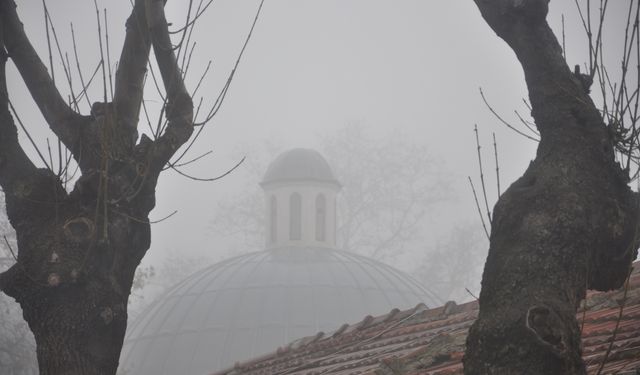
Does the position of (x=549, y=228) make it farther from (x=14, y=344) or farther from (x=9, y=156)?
(x=14, y=344)

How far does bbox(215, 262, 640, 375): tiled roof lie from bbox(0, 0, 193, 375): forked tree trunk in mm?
1823

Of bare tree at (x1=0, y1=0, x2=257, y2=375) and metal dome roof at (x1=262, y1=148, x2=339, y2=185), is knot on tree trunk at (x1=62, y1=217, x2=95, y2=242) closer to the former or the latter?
bare tree at (x1=0, y1=0, x2=257, y2=375)

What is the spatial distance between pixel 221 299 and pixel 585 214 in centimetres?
2369

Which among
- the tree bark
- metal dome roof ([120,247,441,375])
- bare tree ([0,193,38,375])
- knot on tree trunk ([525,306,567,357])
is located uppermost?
metal dome roof ([120,247,441,375])

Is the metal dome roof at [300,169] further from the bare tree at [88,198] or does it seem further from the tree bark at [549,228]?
the tree bark at [549,228]

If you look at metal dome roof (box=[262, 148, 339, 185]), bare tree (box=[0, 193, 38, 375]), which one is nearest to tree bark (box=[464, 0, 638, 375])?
bare tree (box=[0, 193, 38, 375])

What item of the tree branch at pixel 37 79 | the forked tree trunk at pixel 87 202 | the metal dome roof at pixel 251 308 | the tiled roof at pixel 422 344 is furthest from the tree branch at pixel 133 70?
the metal dome roof at pixel 251 308

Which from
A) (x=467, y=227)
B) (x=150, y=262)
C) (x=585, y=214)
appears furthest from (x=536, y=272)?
(x=150, y=262)

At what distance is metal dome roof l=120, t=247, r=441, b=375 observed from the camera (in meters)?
26.3

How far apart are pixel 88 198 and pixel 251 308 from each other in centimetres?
2146

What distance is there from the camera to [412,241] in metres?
43.5

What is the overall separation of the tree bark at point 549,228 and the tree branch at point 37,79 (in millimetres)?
2365

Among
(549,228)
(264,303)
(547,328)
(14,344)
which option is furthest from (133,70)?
(264,303)

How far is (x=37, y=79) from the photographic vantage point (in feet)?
20.7
